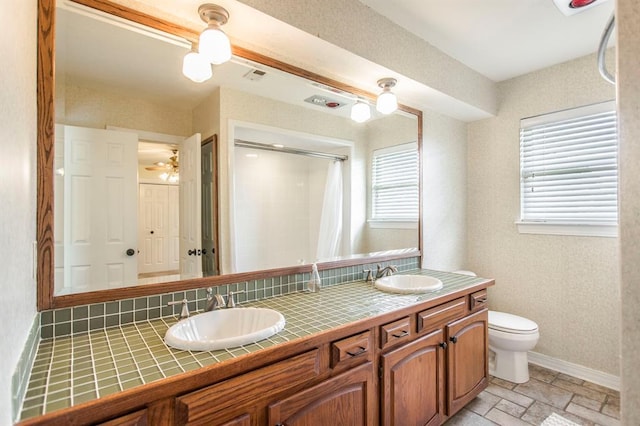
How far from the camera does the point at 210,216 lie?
1.61 meters

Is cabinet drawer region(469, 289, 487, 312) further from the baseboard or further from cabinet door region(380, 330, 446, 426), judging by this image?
the baseboard

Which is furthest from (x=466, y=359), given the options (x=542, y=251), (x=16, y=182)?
(x=16, y=182)

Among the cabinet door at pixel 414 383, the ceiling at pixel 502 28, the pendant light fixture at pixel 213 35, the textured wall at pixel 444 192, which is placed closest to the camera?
the pendant light fixture at pixel 213 35

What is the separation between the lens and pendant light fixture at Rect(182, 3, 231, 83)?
1.36m

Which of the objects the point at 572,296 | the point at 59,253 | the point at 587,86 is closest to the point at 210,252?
the point at 59,253

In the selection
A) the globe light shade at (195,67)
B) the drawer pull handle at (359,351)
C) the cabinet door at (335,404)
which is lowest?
the cabinet door at (335,404)

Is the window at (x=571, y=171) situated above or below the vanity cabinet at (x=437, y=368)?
above

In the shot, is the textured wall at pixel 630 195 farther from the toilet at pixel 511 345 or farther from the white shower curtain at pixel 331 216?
the toilet at pixel 511 345

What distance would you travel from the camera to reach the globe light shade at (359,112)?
2.17 m

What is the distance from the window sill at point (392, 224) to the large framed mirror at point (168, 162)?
0.33 metres

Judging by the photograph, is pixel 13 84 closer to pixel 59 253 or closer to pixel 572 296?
→ pixel 59 253

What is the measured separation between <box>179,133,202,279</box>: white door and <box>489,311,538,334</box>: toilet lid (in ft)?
7.17

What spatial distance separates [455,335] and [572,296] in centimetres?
135

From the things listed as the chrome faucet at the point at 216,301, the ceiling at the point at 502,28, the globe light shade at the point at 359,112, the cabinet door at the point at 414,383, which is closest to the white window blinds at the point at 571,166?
the ceiling at the point at 502,28
